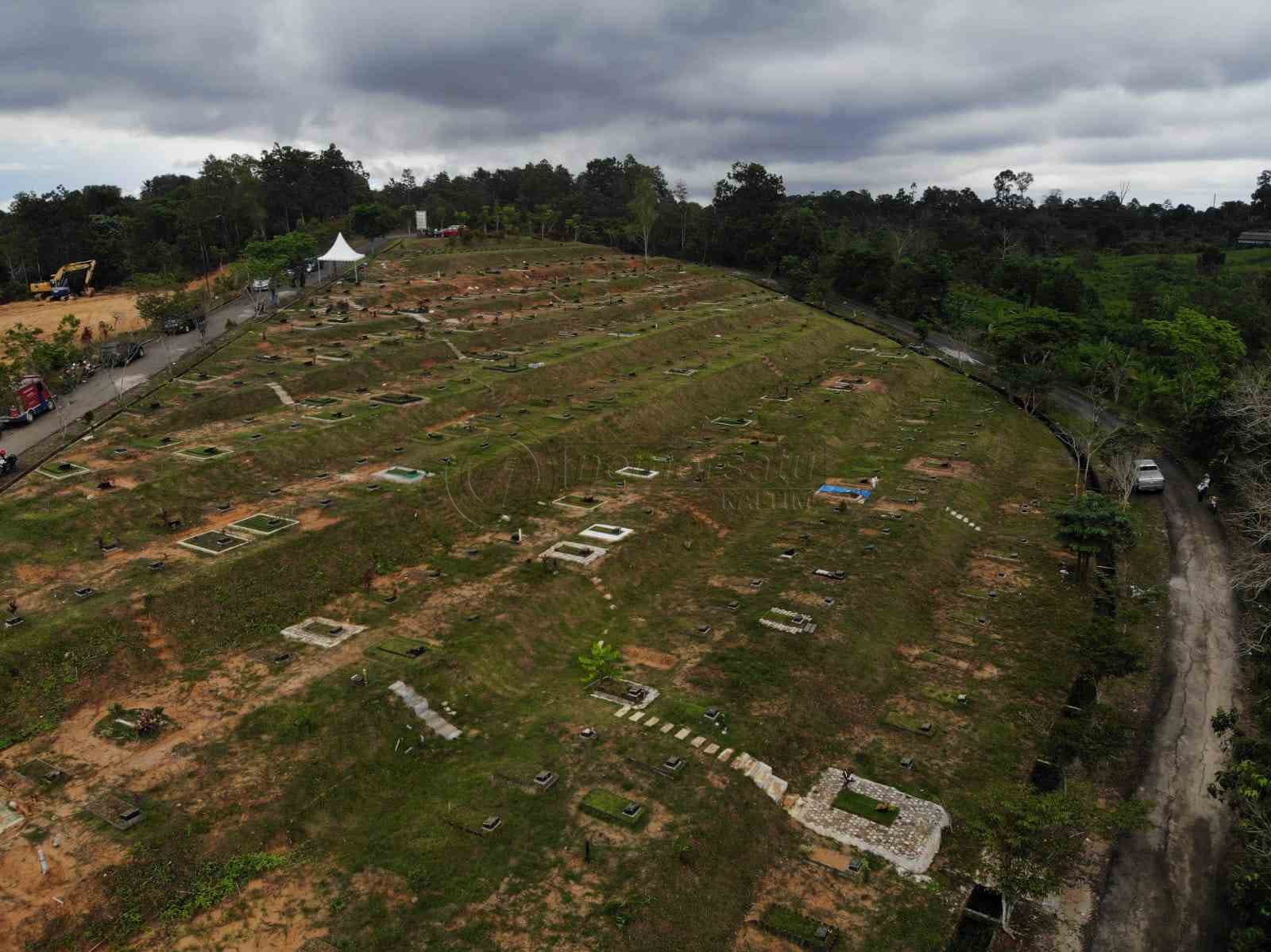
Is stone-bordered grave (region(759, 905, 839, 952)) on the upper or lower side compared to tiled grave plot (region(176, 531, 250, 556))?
lower

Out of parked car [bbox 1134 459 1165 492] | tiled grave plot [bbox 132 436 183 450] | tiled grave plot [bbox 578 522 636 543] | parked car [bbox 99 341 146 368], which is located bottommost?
tiled grave plot [bbox 578 522 636 543]

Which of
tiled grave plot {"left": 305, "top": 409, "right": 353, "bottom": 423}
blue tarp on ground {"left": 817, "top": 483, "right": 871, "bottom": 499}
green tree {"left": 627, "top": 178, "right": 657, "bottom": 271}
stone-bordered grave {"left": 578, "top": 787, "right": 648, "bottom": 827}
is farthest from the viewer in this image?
green tree {"left": 627, "top": 178, "right": 657, "bottom": 271}

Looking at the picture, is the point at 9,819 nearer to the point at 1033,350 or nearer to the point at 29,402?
the point at 29,402

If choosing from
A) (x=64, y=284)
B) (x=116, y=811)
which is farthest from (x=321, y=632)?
(x=64, y=284)

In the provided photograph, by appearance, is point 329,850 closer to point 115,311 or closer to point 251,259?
point 251,259

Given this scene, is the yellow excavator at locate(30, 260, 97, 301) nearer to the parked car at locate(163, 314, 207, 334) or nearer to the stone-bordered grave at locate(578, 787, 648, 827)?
the parked car at locate(163, 314, 207, 334)

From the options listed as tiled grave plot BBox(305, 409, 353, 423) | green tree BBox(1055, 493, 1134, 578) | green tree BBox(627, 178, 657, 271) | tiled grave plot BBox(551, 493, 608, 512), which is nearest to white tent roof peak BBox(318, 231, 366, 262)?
tiled grave plot BBox(305, 409, 353, 423)

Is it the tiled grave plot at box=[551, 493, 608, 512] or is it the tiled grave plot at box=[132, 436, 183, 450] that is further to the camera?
the tiled grave plot at box=[132, 436, 183, 450]
